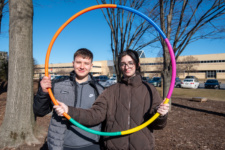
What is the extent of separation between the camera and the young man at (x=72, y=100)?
8.67 feet

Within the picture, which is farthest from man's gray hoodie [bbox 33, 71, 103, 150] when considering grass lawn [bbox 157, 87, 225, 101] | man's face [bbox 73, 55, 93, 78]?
grass lawn [bbox 157, 87, 225, 101]

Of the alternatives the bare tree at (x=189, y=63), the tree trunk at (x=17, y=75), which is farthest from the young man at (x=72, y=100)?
the bare tree at (x=189, y=63)

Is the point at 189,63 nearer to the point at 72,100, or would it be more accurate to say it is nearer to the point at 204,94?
the point at 204,94

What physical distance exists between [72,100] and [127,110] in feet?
2.87

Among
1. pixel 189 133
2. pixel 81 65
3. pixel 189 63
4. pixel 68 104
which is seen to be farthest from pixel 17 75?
pixel 189 63

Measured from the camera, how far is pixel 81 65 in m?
2.78

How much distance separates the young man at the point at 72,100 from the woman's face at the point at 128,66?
0.53 meters

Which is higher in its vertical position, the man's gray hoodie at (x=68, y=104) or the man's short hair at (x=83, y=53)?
the man's short hair at (x=83, y=53)

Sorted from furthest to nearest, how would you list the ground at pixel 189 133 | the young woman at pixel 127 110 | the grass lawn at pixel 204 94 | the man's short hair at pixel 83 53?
the grass lawn at pixel 204 94
the ground at pixel 189 133
the man's short hair at pixel 83 53
the young woman at pixel 127 110

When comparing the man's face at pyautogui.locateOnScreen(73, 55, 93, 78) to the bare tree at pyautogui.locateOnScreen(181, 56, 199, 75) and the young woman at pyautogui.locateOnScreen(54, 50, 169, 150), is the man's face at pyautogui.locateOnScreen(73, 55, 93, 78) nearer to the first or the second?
the young woman at pyautogui.locateOnScreen(54, 50, 169, 150)

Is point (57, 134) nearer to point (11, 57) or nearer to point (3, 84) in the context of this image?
point (11, 57)

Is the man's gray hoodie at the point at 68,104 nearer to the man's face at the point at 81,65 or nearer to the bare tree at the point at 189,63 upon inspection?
the man's face at the point at 81,65

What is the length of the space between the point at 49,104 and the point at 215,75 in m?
62.8

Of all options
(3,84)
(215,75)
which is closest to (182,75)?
(215,75)
